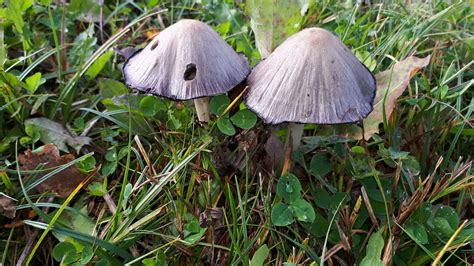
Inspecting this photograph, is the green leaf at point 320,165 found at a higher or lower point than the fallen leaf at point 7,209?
higher

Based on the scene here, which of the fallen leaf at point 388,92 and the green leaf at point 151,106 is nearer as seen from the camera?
the fallen leaf at point 388,92

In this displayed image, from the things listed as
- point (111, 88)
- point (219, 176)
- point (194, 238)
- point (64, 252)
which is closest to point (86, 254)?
point (64, 252)

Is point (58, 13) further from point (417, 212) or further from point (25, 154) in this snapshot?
point (417, 212)

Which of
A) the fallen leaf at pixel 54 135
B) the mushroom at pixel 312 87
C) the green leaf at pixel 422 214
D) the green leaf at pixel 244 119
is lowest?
the green leaf at pixel 422 214

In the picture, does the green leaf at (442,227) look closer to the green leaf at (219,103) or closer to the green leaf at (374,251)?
the green leaf at (374,251)

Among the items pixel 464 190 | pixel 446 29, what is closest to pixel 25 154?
pixel 464 190

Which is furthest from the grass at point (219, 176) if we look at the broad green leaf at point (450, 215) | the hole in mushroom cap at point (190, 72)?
the hole in mushroom cap at point (190, 72)

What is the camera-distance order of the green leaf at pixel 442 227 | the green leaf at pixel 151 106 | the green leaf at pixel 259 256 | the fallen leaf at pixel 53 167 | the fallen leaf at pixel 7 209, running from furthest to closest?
the green leaf at pixel 151 106, the fallen leaf at pixel 53 167, the fallen leaf at pixel 7 209, the green leaf at pixel 442 227, the green leaf at pixel 259 256
